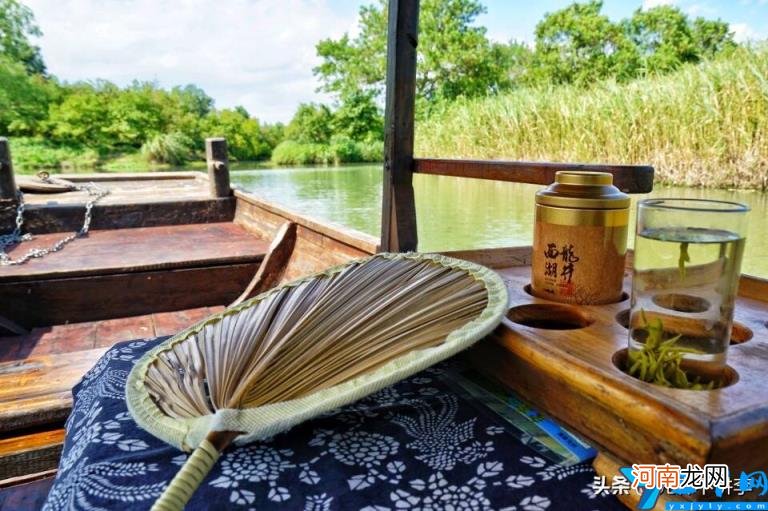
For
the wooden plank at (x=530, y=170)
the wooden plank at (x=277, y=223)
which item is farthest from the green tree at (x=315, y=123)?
the wooden plank at (x=530, y=170)

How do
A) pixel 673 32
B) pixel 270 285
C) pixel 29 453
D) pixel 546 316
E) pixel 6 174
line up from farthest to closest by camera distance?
pixel 673 32, pixel 6 174, pixel 270 285, pixel 29 453, pixel 546 316

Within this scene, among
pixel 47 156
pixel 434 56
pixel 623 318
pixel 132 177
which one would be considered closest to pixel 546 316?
pixel 623 318

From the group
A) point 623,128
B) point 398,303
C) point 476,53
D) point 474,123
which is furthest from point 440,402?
point 476,53

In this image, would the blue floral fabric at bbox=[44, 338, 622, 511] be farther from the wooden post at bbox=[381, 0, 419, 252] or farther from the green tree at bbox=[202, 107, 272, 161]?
the green tree at bbox=[202, 107, 272, 161]

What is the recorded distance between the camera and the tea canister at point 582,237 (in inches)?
22.9

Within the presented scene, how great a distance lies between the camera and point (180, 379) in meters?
0.53

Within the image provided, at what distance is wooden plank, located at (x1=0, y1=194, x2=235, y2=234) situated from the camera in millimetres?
2891

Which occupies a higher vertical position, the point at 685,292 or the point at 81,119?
the point at 81,119

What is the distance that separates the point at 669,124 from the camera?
3496 mm

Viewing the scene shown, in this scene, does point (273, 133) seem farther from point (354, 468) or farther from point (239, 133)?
point (354, 468)

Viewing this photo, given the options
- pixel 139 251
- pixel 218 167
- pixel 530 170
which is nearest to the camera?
pixel 530 170

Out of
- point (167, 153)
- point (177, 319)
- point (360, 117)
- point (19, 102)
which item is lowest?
point (177, 319)

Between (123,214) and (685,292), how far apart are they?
3.30 metres

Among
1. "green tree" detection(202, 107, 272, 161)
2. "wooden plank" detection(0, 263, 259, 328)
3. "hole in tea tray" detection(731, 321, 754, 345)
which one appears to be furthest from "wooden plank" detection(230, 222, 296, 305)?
"green tree" detection(202, 107, 272, 161)
